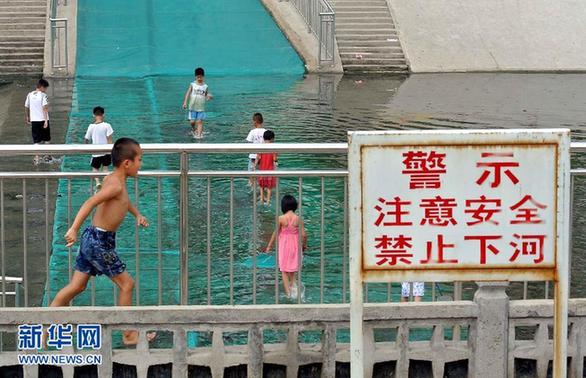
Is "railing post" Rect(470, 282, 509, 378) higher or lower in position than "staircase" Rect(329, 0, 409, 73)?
lower

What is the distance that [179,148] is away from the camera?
8.53m

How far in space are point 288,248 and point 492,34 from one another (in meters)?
28.1

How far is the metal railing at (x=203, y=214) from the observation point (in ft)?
28.1

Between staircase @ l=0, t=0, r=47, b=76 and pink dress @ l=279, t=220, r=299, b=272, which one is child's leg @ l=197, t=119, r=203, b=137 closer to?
staircase @ l=0, t=0, r=47, b=76

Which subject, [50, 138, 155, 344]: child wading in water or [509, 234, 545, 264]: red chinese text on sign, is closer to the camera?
[509, 234, 545, 264]: red chinese text on sign

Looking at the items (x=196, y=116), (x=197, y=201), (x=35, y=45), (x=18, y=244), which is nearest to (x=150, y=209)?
(x=18, y=244)

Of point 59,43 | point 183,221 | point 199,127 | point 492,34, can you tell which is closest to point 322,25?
point 492,34

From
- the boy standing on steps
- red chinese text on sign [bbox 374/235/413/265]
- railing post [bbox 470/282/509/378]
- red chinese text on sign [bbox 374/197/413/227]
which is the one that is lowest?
railing post [bbox 470/282/509/378]

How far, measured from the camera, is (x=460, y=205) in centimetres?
651

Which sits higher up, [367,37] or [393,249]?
[367,37]

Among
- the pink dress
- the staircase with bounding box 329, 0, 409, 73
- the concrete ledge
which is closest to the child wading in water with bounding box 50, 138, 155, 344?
the pink dress

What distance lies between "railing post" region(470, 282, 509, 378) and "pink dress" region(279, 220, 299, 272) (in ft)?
4.91

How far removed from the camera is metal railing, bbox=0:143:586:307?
28.1 feet

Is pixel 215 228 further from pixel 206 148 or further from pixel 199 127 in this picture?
pixel 199 127
